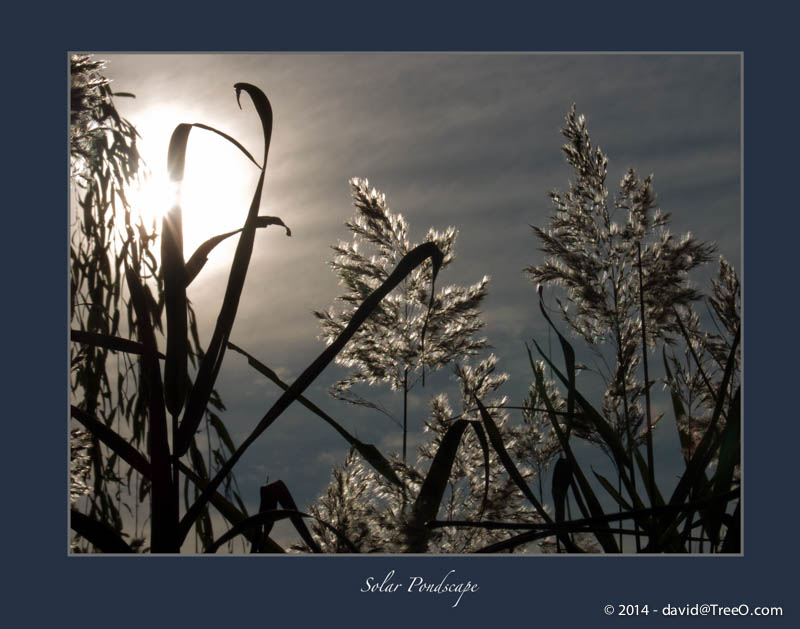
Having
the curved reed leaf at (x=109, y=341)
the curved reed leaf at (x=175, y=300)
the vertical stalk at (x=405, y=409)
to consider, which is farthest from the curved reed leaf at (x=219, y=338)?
the vertical stalk at (x=405, y=409)

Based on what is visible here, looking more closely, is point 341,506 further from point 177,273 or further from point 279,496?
point 177,273

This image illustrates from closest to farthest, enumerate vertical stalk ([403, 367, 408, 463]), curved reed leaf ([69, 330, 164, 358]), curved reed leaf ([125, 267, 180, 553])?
curved reed leaf ([125, 267, 180, 553]) → curved reed leaf ([69, 330, 164, 358]) → vertical stalk ([403, 367, 408, 463])

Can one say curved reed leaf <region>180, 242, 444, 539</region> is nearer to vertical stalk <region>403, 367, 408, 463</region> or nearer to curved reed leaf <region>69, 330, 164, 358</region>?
curved reed leaf <region>69, 330, 164, 358</region>

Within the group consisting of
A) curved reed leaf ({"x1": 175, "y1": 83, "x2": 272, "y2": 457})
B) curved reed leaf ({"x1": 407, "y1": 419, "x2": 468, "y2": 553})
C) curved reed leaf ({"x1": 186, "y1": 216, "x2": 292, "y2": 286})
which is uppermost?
curved reed leaf ({"x1": 186, "y1": 216, "x2": 292, "y2": 286})

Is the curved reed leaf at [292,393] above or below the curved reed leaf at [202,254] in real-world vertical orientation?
below

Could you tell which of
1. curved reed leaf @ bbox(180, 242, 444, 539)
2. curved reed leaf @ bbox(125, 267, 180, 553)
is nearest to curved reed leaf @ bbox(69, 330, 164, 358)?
curved reed leaf @ bbox(125, 267, 180, 553)

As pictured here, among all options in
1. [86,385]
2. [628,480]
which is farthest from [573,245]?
[86,385]

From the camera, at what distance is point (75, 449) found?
4.65 ft

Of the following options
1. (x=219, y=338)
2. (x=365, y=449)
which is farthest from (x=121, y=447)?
(x=365, y=449)

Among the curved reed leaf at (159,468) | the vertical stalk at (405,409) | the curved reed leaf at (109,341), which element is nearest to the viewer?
the curved reed leaf at (159,468)

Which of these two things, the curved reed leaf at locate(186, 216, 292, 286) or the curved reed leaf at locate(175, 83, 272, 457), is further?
the curved reed leaf at locate(186, 216, 292, 286)

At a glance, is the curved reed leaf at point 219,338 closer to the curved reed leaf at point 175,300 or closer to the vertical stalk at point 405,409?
the curved reed leaf at point 175,300

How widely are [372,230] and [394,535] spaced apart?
3.77 ft

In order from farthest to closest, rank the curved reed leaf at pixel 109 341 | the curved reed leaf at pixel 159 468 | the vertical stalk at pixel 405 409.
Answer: the vertical stalk at pixel 405 409 < the curved reed leaf at pixel 109 341 < the curved reed leaf at pixel 159 468
